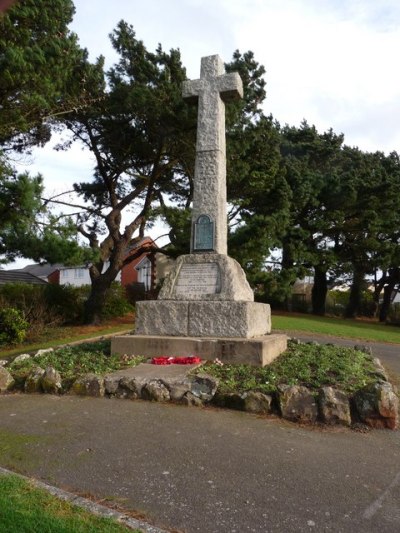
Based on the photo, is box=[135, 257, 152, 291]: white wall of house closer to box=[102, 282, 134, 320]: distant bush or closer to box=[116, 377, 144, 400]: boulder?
box=[102, 282, 134, 320]: distant bush

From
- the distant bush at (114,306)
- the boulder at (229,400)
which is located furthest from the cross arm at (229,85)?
the distant bush at (114,306)

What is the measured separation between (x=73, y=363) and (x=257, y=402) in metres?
3.18

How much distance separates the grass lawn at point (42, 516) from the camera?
8.11ft

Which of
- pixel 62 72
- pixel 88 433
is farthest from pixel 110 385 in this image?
pixel 62 72

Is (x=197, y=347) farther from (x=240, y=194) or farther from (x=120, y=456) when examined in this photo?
(x=240, y=194)

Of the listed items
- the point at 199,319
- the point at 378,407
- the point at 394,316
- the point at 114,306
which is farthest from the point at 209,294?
the point at 394,316

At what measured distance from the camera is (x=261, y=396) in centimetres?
494

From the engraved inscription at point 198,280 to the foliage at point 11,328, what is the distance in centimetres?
748

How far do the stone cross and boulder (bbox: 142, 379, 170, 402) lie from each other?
3396mm

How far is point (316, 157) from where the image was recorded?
106 feet

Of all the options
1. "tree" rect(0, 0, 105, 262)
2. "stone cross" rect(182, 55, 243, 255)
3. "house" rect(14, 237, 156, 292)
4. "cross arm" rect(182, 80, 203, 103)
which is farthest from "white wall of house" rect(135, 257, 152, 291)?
"stone cross" rect(182, 55, 243, 255)

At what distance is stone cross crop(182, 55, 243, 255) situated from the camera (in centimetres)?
830

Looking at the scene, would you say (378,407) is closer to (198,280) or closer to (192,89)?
(198,280)

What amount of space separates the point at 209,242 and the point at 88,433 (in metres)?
4.69
